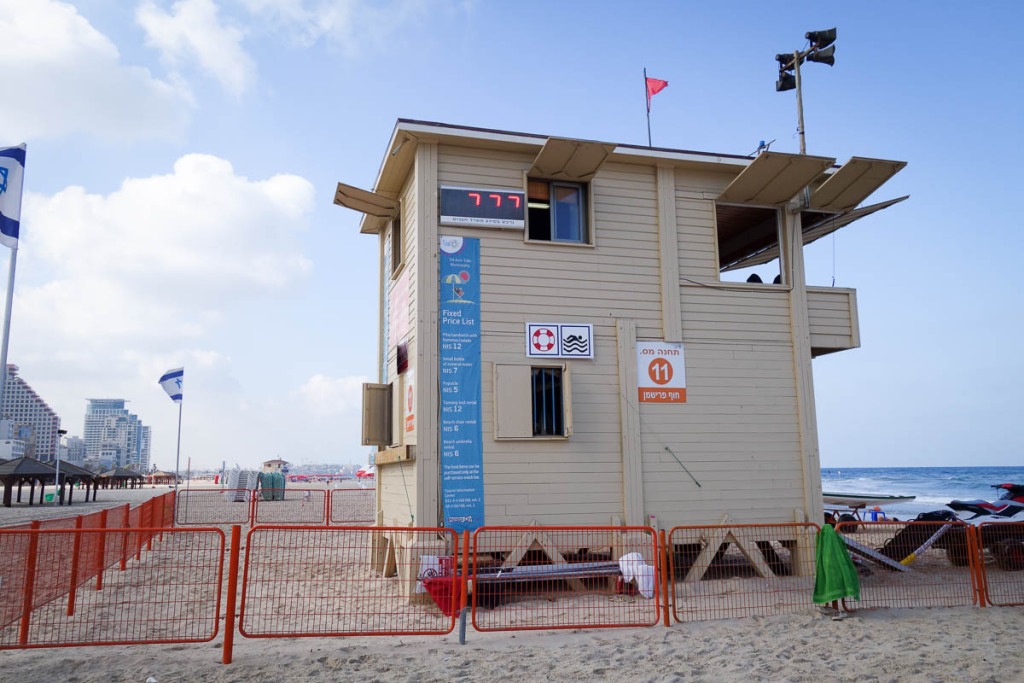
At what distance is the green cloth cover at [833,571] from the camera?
819 centimetres

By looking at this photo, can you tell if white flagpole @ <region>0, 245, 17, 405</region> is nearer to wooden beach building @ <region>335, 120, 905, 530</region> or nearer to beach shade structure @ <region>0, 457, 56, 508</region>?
wooden beach building @ <region>335, 120, 905, 530</region>

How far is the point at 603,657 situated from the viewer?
6.75 meters

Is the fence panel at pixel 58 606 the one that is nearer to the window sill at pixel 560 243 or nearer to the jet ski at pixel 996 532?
the window sill at pixel 560 243

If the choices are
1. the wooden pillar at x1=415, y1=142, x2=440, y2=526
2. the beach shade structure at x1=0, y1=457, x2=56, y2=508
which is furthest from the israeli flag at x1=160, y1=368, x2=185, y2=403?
the wooden pillar at x1=415, y1=142, x2=440, y2=526

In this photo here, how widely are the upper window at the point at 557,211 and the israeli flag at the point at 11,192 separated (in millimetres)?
7189

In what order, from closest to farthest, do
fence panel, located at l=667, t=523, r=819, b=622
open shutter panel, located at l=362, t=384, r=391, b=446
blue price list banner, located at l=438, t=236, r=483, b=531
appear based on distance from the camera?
fence panel, located at l=667, t=523, r=819, b=622 < blue price list banner, located at l=438, t=236, r=483, b=531 < open shutter panel, located at l=362, t=384, r=391, b=446

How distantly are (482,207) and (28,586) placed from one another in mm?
7143

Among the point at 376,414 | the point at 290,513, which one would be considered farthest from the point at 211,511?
the point at 376,414

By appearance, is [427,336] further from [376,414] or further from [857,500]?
[857,500]

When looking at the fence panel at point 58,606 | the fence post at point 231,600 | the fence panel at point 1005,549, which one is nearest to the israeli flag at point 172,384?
the fence panel at point 58,606

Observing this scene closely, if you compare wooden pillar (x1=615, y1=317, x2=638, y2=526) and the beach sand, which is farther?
wooden pillar (x1=615, y1=317, x2=638, y2=526)

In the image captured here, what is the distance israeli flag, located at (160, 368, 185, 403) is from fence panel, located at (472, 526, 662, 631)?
21.2 meters

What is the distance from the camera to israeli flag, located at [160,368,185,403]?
2773 centimetres

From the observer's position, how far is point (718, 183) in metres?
12.2
